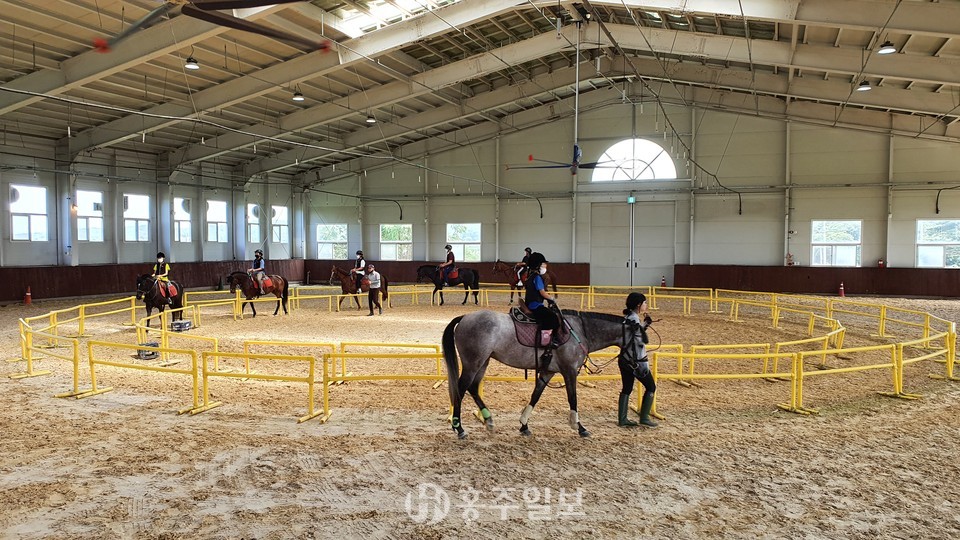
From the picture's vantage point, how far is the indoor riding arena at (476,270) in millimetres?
5133

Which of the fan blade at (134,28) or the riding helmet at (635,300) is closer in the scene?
the riding helmet at (635,300)

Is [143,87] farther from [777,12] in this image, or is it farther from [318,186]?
[777,12]

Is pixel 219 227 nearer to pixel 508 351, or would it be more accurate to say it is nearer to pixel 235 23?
pixel 235 23

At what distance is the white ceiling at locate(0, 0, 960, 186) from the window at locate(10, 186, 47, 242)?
186cm

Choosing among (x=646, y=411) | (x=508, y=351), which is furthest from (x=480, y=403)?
(x=646, y=411)

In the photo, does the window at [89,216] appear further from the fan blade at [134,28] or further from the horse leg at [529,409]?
the horse leg at [529,409]

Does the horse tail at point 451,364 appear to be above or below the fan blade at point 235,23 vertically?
below

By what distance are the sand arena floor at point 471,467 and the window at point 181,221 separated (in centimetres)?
1986

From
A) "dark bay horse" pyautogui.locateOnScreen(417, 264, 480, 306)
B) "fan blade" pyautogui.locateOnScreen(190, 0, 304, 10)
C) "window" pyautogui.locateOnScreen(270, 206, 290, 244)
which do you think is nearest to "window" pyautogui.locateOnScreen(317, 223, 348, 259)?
"window" pyautogui.locateOnScreen(270, 206, 290, 244)

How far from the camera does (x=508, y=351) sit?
21.4ft

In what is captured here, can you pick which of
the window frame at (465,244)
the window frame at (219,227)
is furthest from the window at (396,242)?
the window frame at (219,227)

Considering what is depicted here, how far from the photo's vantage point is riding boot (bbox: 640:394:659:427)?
6.75m

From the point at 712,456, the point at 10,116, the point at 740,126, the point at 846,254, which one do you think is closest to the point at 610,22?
the point at 740,126

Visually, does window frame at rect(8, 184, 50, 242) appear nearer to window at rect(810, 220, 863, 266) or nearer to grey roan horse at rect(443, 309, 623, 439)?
grey roan horse at rect(443, 309, 623, 439)
